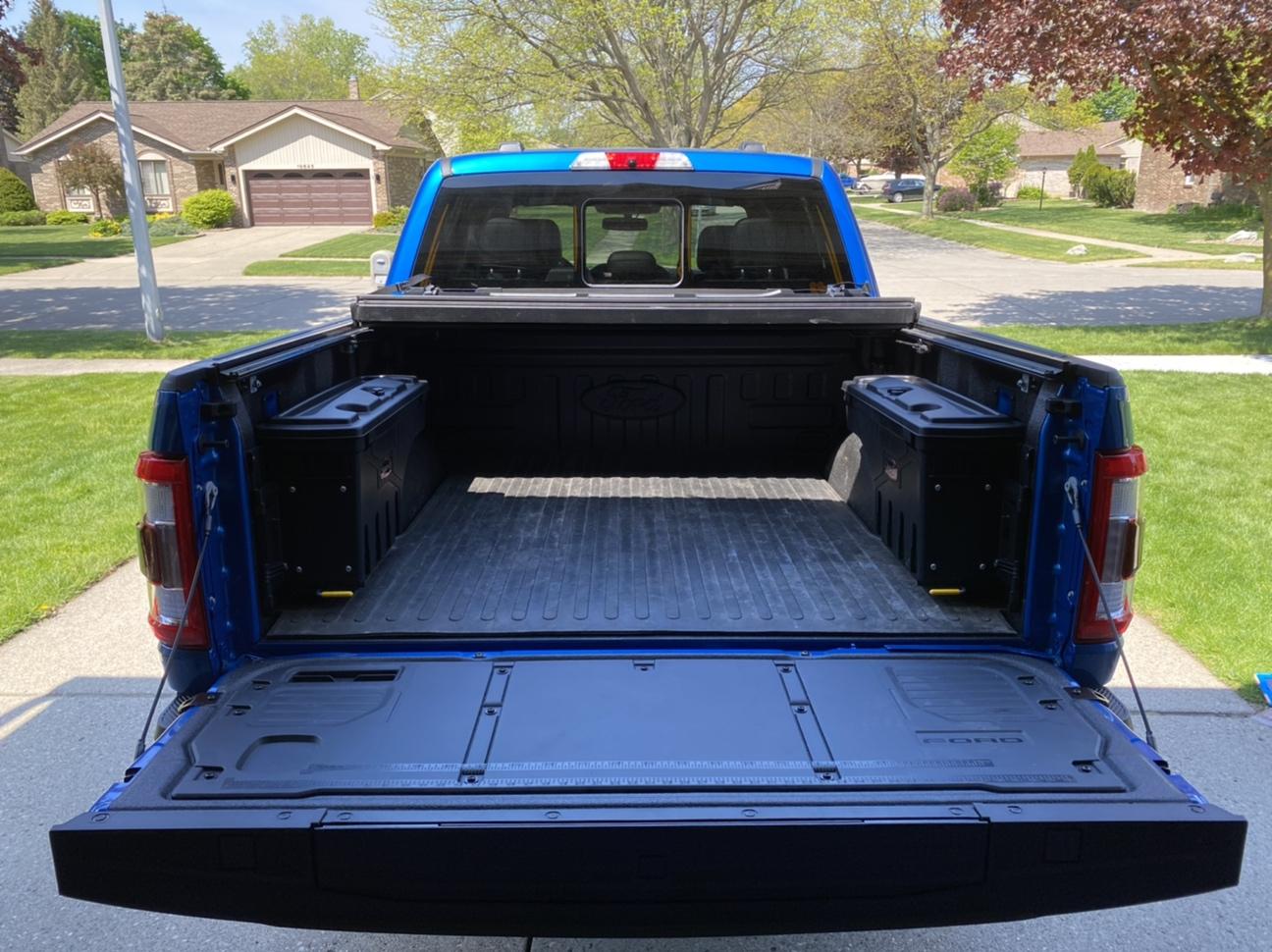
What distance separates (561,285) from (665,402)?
91 centimetres

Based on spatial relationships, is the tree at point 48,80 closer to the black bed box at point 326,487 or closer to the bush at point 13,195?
the bush at point 13,195

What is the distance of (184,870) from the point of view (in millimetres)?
1874

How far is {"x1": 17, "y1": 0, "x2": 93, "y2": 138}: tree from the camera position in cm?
6203

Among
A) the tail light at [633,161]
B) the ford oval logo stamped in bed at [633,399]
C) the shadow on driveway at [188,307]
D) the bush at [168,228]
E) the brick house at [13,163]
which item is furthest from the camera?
the brick house at [13,163]

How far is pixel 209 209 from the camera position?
1532 inches

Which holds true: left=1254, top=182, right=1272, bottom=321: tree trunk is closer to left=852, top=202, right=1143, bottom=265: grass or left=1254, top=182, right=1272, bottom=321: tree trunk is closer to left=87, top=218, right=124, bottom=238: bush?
left=852, top=202, right=1143, bottom=265: grass

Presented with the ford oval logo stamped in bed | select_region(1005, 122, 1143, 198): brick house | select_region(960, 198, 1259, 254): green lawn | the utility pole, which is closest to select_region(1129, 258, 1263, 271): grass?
select_region(960, 198, 1259, 254): green lawn

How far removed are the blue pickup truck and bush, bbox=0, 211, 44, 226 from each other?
4436 cm

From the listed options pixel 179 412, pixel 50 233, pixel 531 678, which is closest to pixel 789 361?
pixel 531 678

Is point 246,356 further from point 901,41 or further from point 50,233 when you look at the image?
point 50,233

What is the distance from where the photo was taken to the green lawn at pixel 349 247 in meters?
27.8

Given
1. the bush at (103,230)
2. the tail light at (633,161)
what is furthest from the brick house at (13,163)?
the tail light at (633,161)

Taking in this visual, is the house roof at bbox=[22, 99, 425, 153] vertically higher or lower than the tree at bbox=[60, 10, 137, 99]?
lower

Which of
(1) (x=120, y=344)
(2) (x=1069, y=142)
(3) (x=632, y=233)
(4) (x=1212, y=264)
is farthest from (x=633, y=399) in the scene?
(2) (x=1069, y=142)
